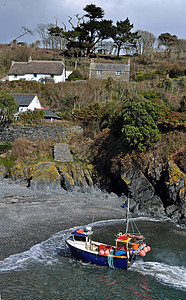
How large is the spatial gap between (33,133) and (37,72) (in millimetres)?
27480

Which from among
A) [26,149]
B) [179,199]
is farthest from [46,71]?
[179,199]

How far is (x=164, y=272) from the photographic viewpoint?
15.0 metres

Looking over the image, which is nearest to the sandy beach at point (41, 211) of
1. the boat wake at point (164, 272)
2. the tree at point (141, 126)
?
the boat wake at point (164, 272)

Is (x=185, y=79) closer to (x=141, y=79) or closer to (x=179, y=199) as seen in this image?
(x=141, y=79)

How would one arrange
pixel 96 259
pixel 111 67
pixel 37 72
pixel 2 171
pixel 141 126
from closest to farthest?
pixel 96 259 < pixel 141 126 < pixel 2 171 < pixel 37 72 < pixel 111 67

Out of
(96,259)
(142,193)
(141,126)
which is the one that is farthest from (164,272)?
(141,126)

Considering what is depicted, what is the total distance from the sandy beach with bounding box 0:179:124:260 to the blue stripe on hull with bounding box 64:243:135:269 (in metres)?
3.06

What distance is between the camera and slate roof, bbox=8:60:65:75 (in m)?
60.1

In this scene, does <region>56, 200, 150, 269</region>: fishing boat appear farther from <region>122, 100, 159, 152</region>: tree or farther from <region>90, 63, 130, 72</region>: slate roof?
<region>90, 63, 130, 72</region>: slate roof

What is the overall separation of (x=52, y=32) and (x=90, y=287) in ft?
255

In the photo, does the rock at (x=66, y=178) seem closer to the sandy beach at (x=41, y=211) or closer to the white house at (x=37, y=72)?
the sandy beach at (x=41, y=211)

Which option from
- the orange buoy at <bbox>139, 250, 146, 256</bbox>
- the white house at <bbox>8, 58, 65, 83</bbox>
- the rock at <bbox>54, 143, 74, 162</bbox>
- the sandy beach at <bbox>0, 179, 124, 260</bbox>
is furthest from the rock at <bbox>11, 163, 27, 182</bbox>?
the white house at <bbox>8, 58, 65, 83</bbox>

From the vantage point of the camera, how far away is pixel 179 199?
977 inches

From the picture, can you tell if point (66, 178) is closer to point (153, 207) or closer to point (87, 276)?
point (153, 207)
